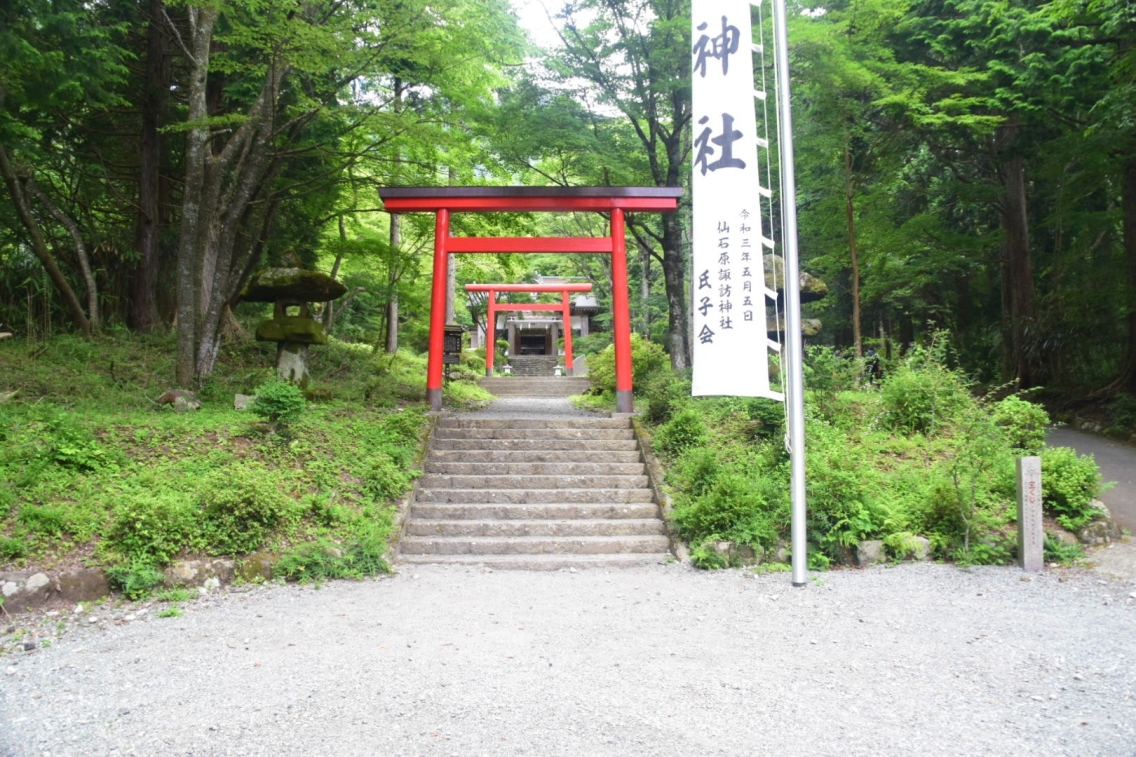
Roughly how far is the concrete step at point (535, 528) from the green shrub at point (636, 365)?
5.21m

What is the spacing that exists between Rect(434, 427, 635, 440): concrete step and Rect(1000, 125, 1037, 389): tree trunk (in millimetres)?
9166

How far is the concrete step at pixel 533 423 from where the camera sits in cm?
898

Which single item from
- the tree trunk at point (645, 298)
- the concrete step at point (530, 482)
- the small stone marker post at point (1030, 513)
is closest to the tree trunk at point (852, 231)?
the concrete step at point (530, 482)

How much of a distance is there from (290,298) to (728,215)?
259 inches

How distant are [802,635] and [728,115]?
12.5 feet

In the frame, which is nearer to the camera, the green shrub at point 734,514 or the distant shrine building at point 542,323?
the green shrub at point 734,514

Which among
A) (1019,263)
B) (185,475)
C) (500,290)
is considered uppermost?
(500,290)

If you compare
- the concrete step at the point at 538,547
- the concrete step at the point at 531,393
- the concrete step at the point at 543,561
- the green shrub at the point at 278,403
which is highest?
the green shrub at the point at 278,403

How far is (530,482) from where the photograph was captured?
7.64 metres

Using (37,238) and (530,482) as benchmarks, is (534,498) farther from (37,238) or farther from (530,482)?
(37,238)

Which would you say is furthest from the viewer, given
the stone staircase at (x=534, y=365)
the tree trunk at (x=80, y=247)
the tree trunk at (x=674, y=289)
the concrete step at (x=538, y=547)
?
the stone staircase at (x=534, y=365)

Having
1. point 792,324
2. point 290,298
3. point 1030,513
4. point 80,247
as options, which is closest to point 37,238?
point 80,247

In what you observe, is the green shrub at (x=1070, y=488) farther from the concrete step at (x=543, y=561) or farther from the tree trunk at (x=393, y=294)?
the tree trunk at (x=393, y=294)

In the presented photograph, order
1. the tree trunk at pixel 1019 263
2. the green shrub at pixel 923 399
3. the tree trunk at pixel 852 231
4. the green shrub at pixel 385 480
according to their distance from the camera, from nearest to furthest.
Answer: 1. the green shrub at pixel 385 480
2. the green shrub at pixel 923 399
3. the tree trunk at pixel 852 231
4. the tree trunk at pixel 1019 263
